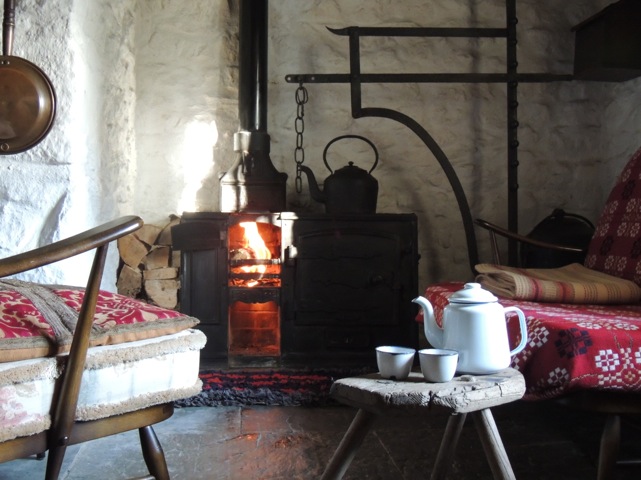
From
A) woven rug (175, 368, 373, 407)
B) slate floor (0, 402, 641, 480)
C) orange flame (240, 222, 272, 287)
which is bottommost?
slate floor (0, 402, 641, 480)

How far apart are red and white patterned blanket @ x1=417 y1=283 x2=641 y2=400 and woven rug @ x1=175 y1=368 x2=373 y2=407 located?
1159 mm

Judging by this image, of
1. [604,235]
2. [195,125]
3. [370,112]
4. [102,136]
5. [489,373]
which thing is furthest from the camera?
[195,125]

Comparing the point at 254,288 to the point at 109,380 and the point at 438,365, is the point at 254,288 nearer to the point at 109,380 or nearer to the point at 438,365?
the point at 109,380

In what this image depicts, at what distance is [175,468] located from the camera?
2.08 meters

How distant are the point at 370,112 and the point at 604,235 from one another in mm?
1243

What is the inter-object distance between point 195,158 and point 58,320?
228cm

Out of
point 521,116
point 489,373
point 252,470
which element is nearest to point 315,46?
point 521,116

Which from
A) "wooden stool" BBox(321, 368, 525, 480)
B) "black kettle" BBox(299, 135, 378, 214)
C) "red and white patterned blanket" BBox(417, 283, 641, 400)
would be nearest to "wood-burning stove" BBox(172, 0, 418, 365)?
"black kettle" BBox(299, 135, 378, 214)

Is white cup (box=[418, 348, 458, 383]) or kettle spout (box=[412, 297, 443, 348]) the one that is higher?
kettle spout (box=[412, 297, 443, 348])

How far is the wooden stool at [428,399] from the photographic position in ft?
4.20

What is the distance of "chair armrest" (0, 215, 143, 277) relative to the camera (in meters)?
1.29

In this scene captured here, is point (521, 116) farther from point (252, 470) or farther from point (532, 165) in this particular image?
point (252, 470)

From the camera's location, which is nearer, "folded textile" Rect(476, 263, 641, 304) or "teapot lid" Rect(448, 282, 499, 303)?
"teapot lid" Rect(448, 282, 499, 303)

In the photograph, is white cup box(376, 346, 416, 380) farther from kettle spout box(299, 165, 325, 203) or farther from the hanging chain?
the hanging chain
